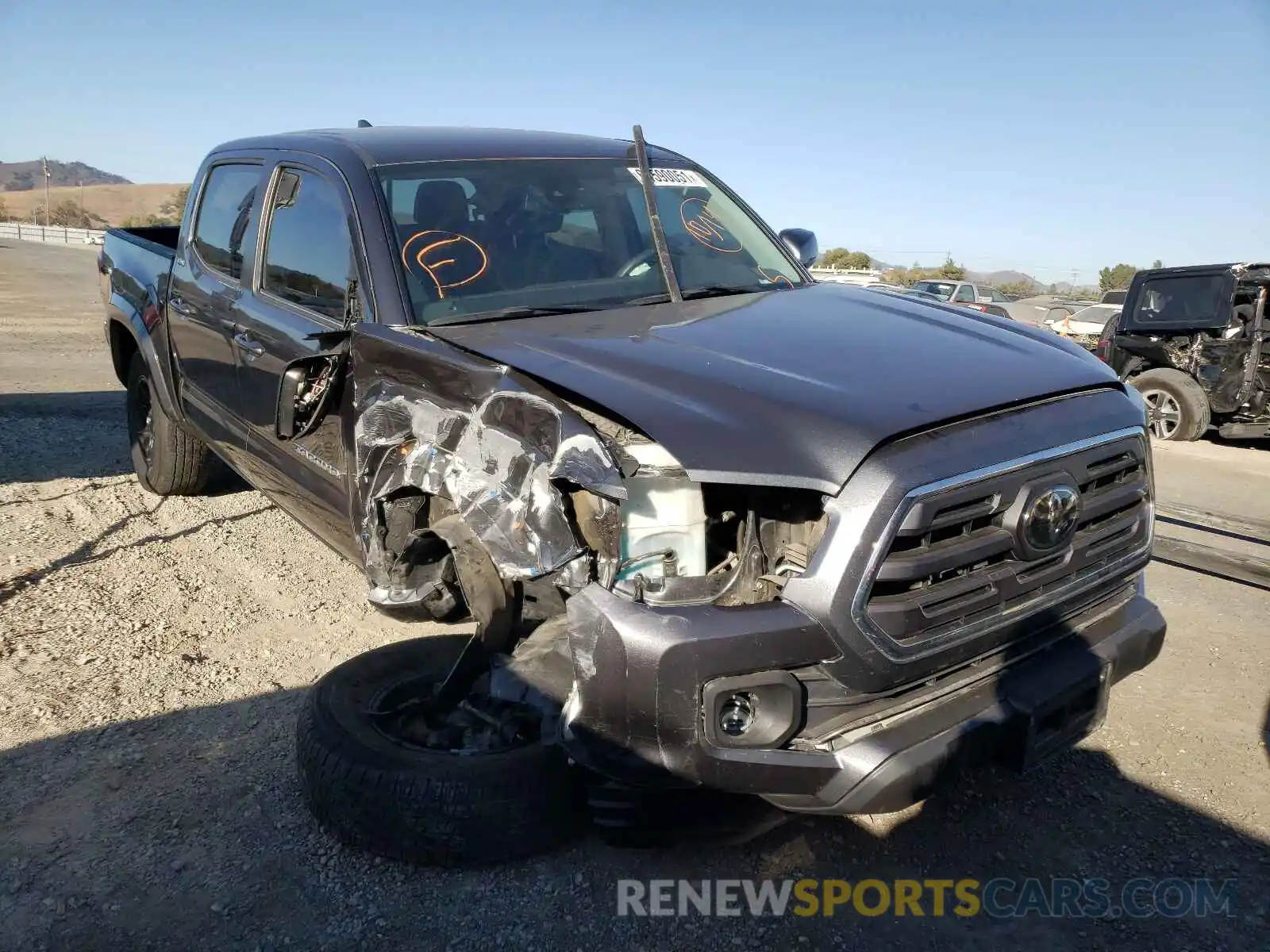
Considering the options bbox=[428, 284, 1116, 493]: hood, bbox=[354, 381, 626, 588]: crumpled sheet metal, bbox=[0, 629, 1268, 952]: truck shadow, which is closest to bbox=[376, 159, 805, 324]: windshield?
bbox=[428, 284, 1116, 493]: hood

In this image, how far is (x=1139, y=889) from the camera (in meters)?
2.60

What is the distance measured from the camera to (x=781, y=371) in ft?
8.21

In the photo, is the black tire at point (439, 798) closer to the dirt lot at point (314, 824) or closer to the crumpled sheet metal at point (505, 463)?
the dirt lot at point (314, 824)

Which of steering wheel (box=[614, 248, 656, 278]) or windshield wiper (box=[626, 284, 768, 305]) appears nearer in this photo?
windshield wiper (box=[626, 284, 768, 305])

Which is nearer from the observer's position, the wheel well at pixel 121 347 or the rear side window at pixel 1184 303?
the wheel well at pixel 121 347

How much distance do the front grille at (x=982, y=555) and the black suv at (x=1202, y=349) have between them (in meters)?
7.51

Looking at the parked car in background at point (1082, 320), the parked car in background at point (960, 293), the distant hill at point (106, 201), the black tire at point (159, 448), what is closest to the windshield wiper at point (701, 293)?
the black tire at point (159, 448)

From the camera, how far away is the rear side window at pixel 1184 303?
9531 millimetres

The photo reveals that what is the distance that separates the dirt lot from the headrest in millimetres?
1755

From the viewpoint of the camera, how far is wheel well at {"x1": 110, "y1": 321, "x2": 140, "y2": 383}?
19.0ft

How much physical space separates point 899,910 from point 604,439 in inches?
56.6

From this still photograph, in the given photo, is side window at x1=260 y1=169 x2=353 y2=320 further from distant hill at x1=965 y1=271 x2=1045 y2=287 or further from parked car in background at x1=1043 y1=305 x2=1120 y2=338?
distant hill at x1=965 y1=271 x2=1045 y2=287

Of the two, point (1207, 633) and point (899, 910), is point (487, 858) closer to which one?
point (899, 910)

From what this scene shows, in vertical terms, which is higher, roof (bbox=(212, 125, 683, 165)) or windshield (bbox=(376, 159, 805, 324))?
roof (bbox=(212, 125, 683, 165))
